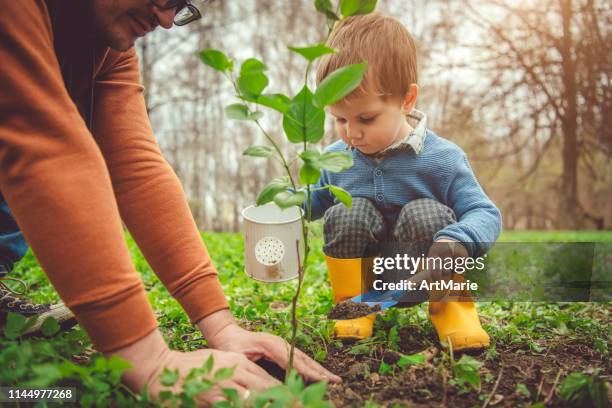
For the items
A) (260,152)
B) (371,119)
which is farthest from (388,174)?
(260,152)

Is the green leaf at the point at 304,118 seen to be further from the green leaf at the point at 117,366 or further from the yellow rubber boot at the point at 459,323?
the yellow rubber boot at the point at 459,323

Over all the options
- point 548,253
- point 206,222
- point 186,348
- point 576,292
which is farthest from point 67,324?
point 206,222

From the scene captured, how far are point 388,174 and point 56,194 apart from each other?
124 centimetres

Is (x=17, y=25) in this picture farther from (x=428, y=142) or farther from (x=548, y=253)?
(x=548, y=253)

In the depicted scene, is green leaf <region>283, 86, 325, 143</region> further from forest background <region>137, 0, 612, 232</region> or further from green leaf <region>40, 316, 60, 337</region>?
forest background <region>137, 0, 612, 232</region>

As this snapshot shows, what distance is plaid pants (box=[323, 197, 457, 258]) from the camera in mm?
1725

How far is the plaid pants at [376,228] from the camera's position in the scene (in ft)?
5.66

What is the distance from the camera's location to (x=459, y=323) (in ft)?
5.14

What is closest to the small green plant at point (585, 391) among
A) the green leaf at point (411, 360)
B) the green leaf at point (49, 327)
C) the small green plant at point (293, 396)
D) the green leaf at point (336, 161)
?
the green leaf at point (411, 360)

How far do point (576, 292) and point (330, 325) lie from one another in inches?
58.9

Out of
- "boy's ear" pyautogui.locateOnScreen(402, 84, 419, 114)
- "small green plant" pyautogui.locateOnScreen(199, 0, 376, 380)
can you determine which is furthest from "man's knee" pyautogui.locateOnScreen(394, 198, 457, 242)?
"small green plant" pyautogui.locateOnScreen(199, 0, 376, 380)

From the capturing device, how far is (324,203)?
6.79 ft

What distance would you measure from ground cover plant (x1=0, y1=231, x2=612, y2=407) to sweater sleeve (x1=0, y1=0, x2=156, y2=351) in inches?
4.7

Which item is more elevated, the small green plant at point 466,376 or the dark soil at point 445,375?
the small green plant at point 466,376
